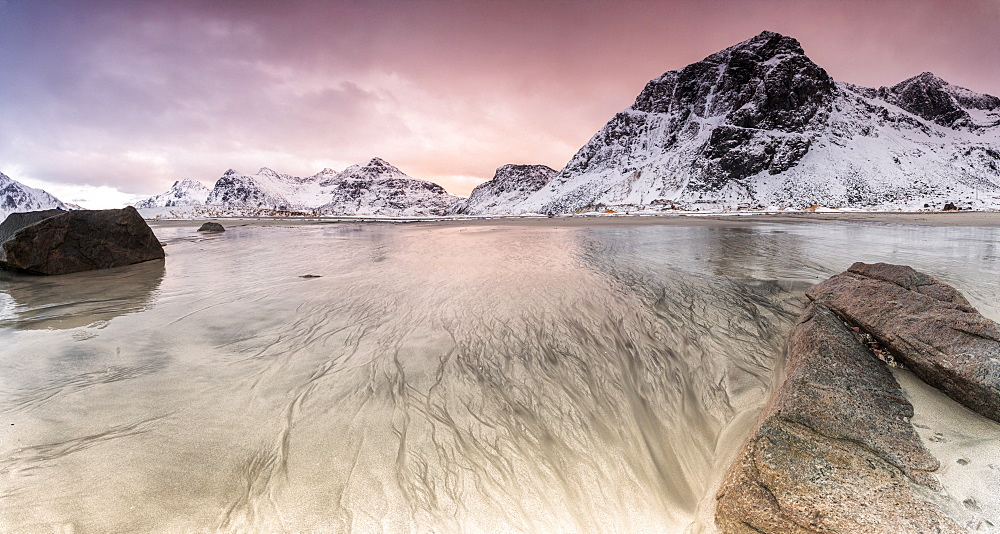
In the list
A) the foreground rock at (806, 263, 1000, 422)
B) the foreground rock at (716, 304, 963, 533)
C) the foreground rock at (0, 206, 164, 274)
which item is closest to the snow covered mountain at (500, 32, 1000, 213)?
the foreground rock at (806, 263, 1000, 422)

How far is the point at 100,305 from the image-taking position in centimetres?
588

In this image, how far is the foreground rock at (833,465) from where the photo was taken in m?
1.91

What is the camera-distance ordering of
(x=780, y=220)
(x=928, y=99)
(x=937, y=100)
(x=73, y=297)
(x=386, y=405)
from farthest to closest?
(x=928, y=99) < (x=937, y=100) < (x=780, y=220) < (x=73, y=297) < (x=386, y=405)

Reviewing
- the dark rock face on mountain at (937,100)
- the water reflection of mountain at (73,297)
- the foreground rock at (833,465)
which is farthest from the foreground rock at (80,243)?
the dark rock face on mountain at (937,100)

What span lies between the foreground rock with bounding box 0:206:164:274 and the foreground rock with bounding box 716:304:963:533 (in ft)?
46.2

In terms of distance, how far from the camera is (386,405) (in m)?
3.17

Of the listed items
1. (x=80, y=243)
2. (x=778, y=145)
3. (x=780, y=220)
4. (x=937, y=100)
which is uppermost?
(x=937, y=100)

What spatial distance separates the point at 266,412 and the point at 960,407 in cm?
550

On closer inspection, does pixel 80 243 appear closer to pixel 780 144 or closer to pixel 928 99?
pixel 780 144

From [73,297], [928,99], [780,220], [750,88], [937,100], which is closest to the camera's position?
[73,297]

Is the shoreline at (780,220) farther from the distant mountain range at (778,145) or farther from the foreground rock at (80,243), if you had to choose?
the distant mountain range at (778,145)

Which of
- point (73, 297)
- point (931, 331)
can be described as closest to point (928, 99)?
point (931, 331)

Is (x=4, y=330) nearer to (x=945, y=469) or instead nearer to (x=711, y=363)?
(x=711, y=363)

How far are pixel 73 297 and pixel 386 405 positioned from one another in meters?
7.57
